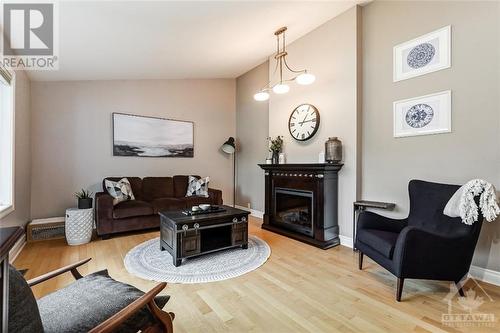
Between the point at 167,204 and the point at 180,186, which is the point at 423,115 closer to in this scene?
the point at 167,204

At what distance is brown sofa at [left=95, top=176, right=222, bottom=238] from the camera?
3391mm

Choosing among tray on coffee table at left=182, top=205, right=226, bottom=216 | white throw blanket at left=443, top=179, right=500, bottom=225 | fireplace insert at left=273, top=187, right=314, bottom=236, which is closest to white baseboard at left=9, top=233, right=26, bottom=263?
tray on coffee table at left=182, top=205, right=226, bottom=216

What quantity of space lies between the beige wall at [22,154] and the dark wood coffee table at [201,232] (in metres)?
1.68

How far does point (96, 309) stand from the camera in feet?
3.62

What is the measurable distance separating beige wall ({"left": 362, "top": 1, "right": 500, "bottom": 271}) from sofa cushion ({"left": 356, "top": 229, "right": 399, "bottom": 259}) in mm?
732

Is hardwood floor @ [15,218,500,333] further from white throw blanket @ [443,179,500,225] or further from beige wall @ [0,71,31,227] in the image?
white throw blanket @ [443,179,500,225]

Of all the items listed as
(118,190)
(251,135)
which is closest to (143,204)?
(118,190)

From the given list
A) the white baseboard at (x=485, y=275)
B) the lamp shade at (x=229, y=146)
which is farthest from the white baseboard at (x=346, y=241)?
the lamp shade at (x=229, y=146)

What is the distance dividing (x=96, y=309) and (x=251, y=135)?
4298mm

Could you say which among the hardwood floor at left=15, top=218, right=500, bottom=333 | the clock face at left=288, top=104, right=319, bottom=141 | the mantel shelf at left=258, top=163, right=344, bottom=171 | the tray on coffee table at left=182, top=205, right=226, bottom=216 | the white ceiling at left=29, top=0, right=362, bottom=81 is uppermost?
the white ceiling at left=29, top=0, right=362, bottom=81

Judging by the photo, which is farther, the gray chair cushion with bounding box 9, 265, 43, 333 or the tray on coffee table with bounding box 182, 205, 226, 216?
the tray on coffee table with bounding box 182, 205, 226, 216

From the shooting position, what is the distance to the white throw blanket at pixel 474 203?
1.83m

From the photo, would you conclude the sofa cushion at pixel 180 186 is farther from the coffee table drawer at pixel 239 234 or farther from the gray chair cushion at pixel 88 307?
the gray chair cushion at pixel 88 307

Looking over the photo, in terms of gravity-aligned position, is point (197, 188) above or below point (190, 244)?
above
